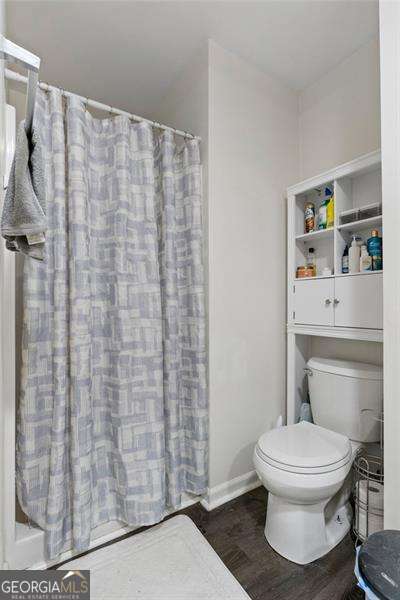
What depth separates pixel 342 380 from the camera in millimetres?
1599

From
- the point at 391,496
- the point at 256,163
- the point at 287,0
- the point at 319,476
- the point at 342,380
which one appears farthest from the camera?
the point at 256,163

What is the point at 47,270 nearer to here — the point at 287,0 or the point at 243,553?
the point at 243,553

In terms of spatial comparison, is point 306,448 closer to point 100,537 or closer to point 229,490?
point 229,490

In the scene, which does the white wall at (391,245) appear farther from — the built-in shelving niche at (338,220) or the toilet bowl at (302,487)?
the built-in shelving niche at (338,220)

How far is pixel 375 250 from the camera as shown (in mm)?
1527

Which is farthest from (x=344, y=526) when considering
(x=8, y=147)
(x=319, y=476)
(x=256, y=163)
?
(x=8, y=147)

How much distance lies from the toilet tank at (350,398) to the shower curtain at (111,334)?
65cm

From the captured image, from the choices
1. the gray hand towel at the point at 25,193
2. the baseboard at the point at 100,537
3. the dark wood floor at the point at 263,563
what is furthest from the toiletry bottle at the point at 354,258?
the baseboard at the point at 100,537

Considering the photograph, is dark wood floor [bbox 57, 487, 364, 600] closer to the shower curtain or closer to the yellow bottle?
the shower curtain

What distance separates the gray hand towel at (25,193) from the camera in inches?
30.7

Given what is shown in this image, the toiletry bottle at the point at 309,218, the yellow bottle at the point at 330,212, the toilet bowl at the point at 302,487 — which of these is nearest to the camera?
the toilet bowl at the point at 302,487

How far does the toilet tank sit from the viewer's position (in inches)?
60.3

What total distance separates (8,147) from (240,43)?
4.47 feet

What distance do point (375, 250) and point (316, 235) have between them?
15.1 inches
